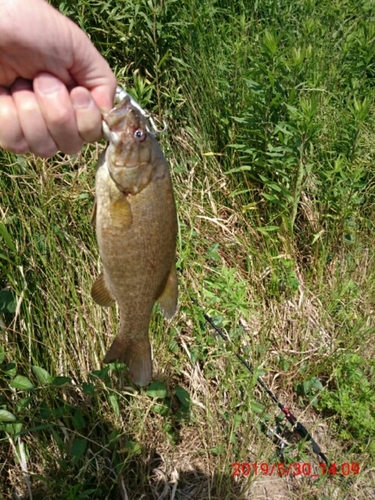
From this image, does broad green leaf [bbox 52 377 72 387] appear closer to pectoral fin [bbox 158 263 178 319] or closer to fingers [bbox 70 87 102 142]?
pectoral fin [bbox 158 263 178 319]

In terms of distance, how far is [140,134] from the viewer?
4.94 feet

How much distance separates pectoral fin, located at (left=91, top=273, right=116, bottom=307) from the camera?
168 cm

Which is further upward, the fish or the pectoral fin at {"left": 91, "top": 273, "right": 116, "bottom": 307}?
the fish

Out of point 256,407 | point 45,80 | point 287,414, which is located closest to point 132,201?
point 45,80

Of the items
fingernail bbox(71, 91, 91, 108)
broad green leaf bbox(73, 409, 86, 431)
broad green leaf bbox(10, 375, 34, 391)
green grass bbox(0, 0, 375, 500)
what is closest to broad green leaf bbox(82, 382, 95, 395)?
green grass bbox(0, 0, 375, 500)

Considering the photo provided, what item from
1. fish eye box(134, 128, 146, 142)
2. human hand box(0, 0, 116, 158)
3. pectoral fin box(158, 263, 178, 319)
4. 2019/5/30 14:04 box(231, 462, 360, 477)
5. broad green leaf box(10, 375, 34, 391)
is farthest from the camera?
2019/5/30 14:04 box(231, 462, 360, 477)

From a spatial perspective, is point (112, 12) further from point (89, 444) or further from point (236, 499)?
point (236, 499)

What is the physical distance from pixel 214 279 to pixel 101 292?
59.2 inches

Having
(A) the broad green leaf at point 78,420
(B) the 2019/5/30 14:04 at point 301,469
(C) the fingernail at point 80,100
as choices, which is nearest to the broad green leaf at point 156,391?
(A) the broad green leaf at point 78,420

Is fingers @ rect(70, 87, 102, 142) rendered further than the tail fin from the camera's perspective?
No

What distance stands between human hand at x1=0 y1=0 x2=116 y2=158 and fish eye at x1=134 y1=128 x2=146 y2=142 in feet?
0.40

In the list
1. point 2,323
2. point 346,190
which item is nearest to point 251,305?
point 346,190

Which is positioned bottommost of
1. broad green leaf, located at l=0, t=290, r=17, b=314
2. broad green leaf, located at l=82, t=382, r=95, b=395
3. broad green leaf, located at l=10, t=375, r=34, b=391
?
broad green leaf, located at l=82, t=382, r=95, b=395

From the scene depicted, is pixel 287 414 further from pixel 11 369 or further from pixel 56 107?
pixel 56 107
